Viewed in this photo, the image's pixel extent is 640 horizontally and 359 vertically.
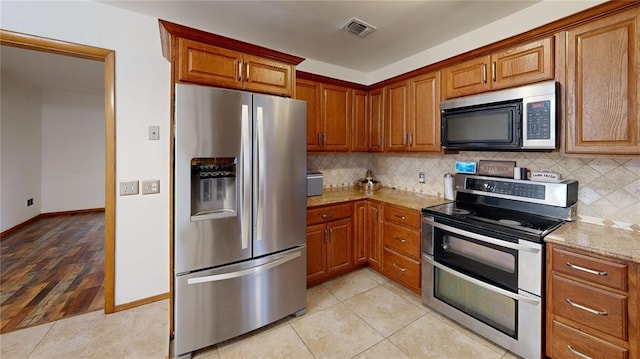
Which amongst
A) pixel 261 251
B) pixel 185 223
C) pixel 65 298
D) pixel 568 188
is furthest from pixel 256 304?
pixel 568 188

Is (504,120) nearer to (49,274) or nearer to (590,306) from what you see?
(590,306)

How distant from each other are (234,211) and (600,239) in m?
2.31

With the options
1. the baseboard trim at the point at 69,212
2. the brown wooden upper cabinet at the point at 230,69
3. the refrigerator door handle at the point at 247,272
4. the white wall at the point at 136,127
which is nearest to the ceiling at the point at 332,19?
the white wall at the point at 136,127

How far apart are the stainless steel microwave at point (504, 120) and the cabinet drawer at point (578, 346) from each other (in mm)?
1162

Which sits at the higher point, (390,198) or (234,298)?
(390,198)

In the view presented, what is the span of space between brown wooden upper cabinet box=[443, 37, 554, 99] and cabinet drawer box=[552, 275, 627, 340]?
139cm

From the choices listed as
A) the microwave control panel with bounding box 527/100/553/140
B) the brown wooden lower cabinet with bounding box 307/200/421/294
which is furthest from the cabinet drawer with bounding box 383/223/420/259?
the microwave control panel with bounding box 527/100/553/140

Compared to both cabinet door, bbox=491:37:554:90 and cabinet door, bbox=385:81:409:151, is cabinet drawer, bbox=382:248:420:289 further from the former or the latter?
cabinet door, bbox=491:37:554:90

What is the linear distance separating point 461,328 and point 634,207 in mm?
1441

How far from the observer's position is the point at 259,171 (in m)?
1.86

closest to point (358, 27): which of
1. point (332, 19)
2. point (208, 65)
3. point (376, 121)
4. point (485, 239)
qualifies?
point (332, 19)

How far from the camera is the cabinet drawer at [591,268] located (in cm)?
131

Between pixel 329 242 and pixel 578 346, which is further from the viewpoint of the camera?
pixel 329 242

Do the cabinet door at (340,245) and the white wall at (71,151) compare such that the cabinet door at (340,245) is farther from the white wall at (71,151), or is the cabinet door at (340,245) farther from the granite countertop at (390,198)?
the white wall at (71,151)
